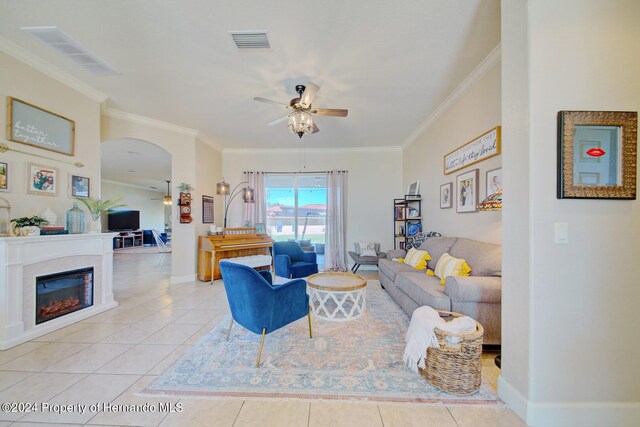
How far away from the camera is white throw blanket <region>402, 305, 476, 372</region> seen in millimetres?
1771

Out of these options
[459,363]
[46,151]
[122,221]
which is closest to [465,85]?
[459,363]

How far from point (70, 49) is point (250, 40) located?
6.19ft

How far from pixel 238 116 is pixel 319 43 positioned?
Answer: 7.16ft

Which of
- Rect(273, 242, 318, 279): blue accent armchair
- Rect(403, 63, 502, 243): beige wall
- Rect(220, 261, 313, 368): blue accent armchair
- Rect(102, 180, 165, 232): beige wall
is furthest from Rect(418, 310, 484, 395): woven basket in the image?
Rect(102, 180, 165, 232): beige wall

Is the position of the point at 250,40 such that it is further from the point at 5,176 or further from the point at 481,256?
the point at 481,256

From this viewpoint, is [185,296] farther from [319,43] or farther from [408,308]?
[319,43]

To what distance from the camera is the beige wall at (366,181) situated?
19.4 ft

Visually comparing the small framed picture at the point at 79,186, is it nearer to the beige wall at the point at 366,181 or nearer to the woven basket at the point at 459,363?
the beige wall at the point at 366,181

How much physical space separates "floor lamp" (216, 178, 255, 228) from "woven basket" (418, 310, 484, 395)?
4.75 meters

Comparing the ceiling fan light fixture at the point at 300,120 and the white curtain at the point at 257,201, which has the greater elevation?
the ceiling fan light fixture at the point at 300,120

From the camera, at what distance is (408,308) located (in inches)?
113

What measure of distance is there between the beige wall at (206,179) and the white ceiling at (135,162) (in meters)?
0.54

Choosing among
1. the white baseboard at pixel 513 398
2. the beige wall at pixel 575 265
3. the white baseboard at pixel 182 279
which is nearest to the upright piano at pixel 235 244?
the white baseboard at pixel 182 279

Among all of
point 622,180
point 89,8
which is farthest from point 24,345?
point 622,180
